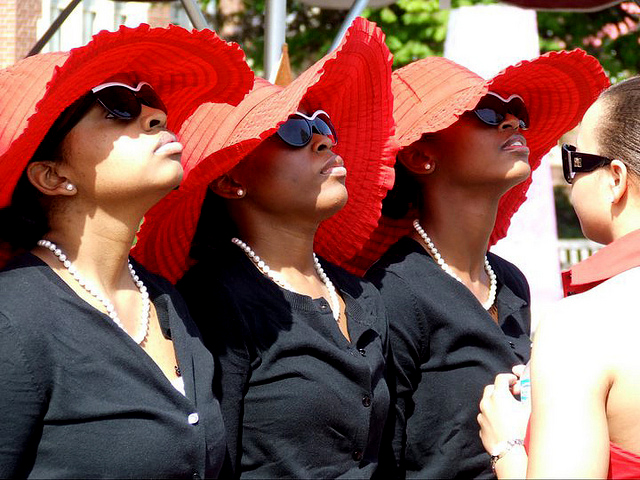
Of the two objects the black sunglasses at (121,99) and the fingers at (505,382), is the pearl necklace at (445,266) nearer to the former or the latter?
the fingers at (505,382)

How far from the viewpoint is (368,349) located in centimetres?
286

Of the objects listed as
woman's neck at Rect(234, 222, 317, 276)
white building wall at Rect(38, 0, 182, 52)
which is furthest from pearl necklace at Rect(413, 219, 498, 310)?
white building wall at Rect(38, 0, 182, 52)

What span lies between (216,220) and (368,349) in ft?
2.08

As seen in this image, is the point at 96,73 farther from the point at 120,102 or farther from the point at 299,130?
the point at 299,130

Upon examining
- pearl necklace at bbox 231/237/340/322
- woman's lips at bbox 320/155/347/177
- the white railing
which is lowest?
the white railing

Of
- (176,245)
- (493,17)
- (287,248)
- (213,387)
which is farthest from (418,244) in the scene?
(493,17)

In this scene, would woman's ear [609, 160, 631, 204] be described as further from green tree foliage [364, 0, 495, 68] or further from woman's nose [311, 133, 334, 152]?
green tree foliage [364, 0, 495, 68]

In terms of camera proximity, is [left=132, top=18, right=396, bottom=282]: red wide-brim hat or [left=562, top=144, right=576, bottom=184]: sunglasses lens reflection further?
[left=132, top=18, right=396, bottom=282]: red wide-brim hat

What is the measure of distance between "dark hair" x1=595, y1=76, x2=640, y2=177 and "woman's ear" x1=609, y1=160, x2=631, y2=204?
0.01 metres

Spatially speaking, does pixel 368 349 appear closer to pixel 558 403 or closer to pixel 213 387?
pixel 213 387

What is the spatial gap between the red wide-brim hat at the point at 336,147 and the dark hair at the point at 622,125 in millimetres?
783

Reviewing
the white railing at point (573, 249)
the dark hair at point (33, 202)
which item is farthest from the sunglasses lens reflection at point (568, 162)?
the white railing at point (573, 249)

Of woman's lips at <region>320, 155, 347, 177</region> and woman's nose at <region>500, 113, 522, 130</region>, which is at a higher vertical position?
woman's nose at <region>500, 113, 522, 130</region>

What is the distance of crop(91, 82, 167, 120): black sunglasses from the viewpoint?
2.46 m
